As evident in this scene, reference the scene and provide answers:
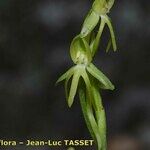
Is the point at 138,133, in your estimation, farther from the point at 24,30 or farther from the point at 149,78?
the point at 24,30

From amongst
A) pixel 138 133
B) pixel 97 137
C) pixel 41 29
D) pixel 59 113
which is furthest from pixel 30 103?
pixel 97 137

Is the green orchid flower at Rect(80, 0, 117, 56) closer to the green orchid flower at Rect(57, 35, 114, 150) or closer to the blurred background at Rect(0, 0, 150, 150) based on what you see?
the green orchid flower at Rect(57, 35, 114, 150)

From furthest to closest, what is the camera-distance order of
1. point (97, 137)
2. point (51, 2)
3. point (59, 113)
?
point (59, 113) → point (51, 2) → point (97, 137)

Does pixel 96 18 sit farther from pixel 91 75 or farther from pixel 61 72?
pixel 61 72

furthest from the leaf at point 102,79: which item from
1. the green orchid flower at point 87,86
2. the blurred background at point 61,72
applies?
the blurred background at point 61,72

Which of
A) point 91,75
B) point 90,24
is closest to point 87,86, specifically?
point 91,75

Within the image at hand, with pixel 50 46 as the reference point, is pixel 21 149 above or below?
below

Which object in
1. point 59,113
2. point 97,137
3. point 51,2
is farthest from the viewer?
point 59,113
